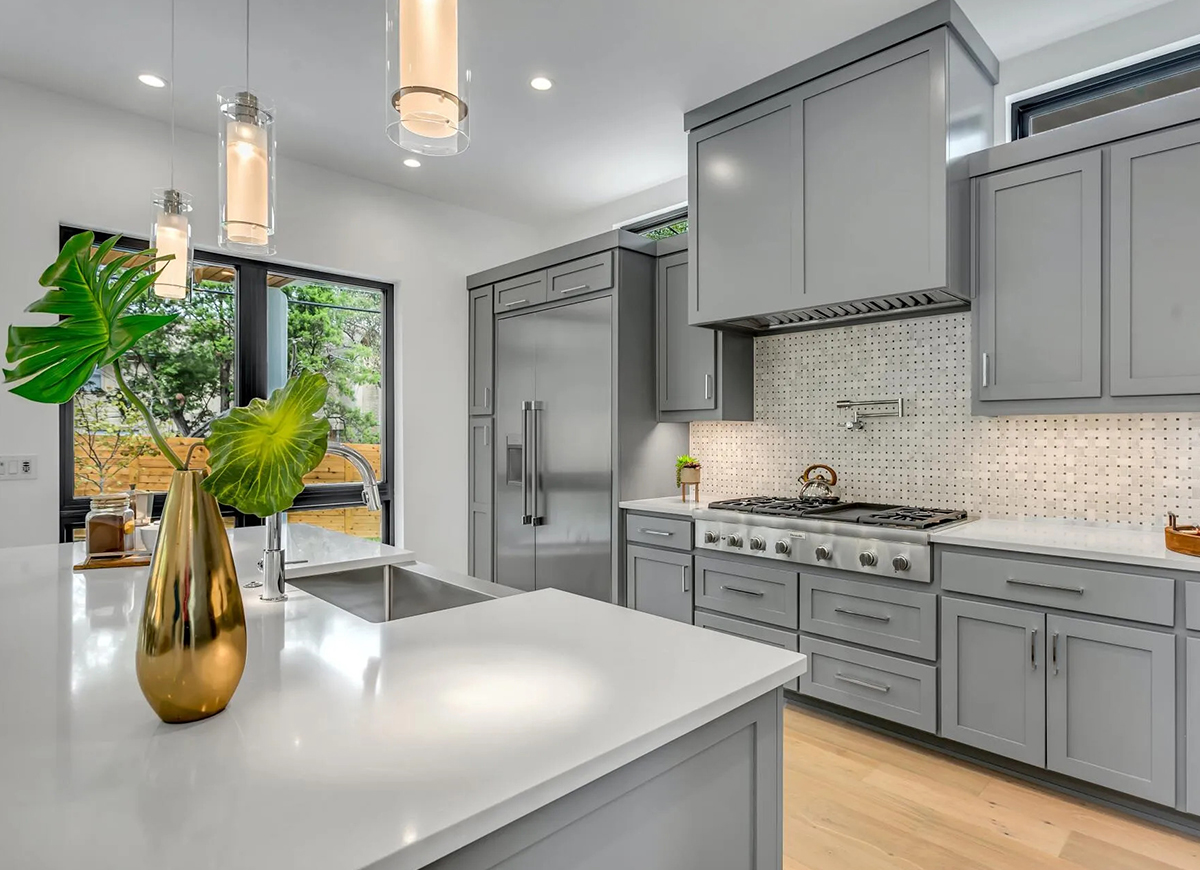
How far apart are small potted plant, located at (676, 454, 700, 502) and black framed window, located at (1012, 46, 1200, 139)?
2.11 meters

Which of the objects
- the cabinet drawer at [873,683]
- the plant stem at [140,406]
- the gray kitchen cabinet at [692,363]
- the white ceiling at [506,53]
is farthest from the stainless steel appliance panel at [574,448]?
the plant stem at [140,406]

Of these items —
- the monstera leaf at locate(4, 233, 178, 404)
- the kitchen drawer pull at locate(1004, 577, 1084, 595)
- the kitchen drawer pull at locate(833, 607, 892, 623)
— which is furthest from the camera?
the kitchen drawer pull at locate(833, 607, 892, 623)

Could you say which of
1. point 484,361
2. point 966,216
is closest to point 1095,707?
point 966,216

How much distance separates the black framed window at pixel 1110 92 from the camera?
251cm

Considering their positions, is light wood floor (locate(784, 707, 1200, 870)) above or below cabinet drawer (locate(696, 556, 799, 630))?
below

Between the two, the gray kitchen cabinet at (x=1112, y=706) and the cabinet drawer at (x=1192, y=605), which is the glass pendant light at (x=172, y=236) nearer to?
the gray kitchen cabinet at (x=1112, y=706)

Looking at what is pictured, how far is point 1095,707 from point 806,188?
219 cm

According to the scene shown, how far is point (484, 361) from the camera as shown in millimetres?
4551

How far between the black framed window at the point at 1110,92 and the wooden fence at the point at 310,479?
3587 mm

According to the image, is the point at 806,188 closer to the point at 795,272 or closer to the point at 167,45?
the point at 795,272

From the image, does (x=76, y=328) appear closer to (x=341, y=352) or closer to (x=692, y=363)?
(x=692, y=363)

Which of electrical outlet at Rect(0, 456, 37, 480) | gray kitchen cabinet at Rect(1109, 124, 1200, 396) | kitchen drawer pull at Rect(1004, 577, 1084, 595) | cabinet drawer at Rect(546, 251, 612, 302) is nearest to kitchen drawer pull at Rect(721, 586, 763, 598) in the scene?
kitchen drawer pull at Rect(1004, 577, 1084, 595)

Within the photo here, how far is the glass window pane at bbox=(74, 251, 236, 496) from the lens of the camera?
130 inches

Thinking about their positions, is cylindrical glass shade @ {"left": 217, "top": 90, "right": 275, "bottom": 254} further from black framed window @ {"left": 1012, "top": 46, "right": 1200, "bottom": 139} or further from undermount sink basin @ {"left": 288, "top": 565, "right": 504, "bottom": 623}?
black framed window @ {"left": 1012, "top": 46, "right": 1200, "bottom": 139}
